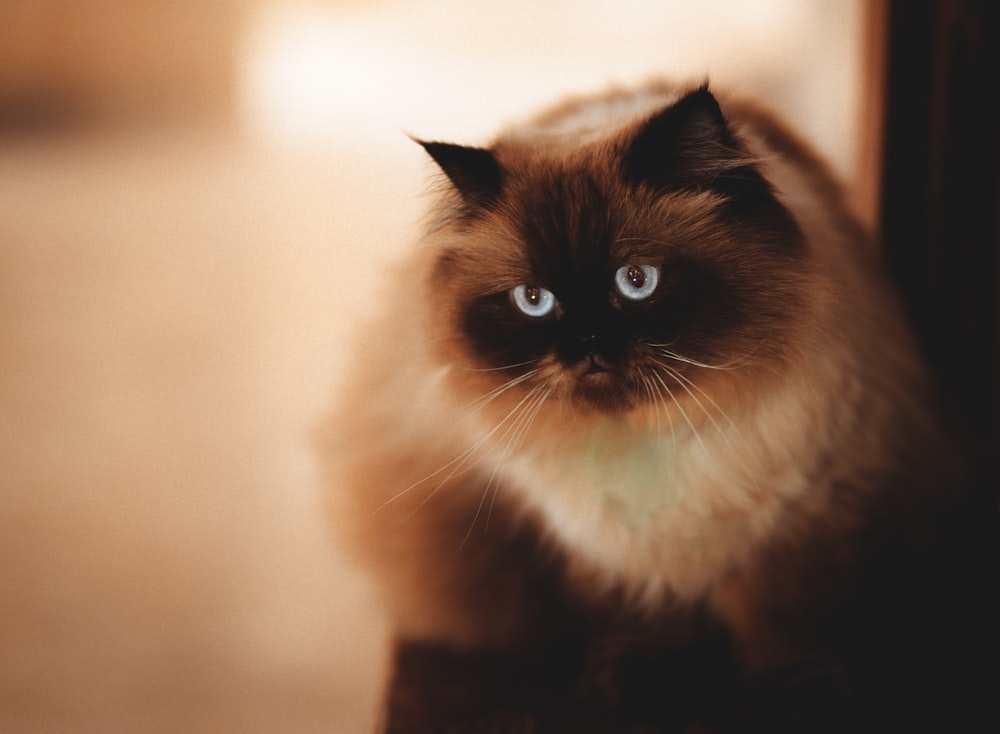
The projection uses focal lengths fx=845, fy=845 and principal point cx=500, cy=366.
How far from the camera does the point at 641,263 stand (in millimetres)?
824

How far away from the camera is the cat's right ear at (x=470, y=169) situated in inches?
33.7

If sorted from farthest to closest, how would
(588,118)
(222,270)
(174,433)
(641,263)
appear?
(222,270) → (174,433) → (588,118) → (641,263)

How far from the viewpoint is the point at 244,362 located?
66.8 inches

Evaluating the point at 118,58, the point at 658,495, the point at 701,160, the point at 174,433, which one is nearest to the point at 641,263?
the point at 701,160

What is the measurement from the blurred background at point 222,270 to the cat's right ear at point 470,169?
218mm

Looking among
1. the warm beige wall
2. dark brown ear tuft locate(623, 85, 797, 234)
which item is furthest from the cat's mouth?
the warm beige wall

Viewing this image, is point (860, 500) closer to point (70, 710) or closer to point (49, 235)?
point (70, 710)

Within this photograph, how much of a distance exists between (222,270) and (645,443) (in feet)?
4.06

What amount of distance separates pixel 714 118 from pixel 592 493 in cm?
41

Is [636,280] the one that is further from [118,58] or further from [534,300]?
[118,58]

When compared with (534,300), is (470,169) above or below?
above

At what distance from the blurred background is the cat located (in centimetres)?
17

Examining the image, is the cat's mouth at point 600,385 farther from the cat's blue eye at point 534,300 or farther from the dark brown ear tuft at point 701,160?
the dark brown ear tuft at point 701,160

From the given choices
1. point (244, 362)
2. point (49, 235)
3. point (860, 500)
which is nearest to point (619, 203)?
point (860, 500)
